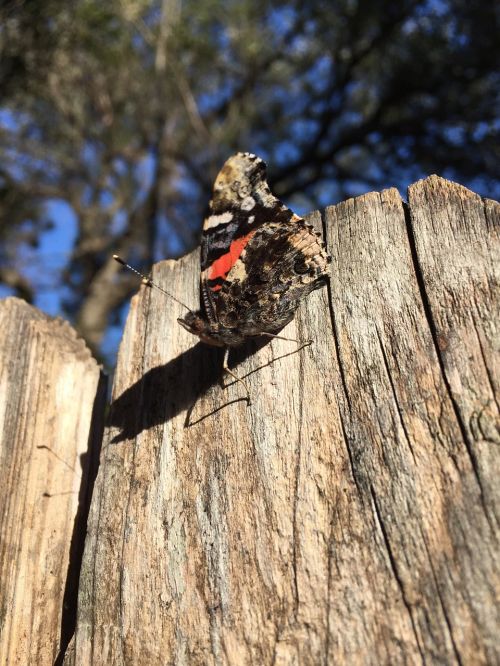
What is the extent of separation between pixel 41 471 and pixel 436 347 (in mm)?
1392

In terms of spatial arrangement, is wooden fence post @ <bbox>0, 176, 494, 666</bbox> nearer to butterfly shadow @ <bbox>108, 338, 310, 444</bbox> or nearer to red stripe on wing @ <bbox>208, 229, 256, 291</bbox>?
butterfly shadow @ <bbox>108, 338, 310, 444</bbox>

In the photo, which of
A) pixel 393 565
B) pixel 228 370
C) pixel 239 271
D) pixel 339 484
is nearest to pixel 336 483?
pixel 339 484

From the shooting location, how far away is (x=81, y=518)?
2.10m

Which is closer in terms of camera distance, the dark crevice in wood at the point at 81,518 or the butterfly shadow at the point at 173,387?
the dark crevice in wood at the point at 81,518

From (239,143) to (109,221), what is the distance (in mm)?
3438

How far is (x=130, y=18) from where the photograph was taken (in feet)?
29.1

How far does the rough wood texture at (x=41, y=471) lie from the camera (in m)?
1.90

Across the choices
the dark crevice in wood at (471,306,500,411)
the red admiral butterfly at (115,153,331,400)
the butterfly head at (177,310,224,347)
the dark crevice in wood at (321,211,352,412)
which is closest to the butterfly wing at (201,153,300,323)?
the red admiral butterfly at (115,153,331,400)

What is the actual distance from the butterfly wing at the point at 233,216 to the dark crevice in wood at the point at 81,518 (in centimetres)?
60

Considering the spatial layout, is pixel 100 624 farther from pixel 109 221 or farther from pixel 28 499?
pixel 109 221

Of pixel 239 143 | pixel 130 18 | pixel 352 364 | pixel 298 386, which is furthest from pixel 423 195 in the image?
pixel 239 143

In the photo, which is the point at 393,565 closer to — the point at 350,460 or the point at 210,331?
the point at 350,460

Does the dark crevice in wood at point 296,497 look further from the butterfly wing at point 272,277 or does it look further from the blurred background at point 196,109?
the blurred background at point 196,109

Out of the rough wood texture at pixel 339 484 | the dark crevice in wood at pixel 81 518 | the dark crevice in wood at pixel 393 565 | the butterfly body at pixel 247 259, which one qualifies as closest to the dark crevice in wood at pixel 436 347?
the rough wood texture at pixel 339 484
